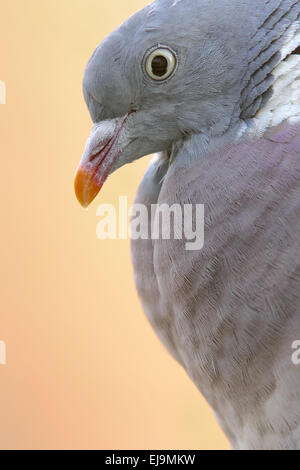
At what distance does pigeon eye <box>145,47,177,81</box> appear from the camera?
1.10m

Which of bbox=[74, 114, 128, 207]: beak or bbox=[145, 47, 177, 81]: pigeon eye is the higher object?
bbox=[145, 47, 177, 81]: pigeon eye

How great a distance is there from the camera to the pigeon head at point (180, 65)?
3.62 ft

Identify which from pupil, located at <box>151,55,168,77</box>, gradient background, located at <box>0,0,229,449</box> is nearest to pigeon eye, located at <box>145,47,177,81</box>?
pupil, located at <box>151,55,168,77</box>

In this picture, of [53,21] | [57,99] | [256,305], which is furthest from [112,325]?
[256,305]

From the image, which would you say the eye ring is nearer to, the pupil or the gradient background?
the pupil

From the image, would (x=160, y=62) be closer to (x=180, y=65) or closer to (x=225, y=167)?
(x=180, y=65)

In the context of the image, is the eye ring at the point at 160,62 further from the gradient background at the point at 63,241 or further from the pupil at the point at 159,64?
the gradient background at the point at 63,241

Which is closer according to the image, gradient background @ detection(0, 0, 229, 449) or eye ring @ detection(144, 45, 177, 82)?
eye ring @ detection(144, 45, 177, 82)

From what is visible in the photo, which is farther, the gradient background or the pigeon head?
the gradient background

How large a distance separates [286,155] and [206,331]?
0.31 m

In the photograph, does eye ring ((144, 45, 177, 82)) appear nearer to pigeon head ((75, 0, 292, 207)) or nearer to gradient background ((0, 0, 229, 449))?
pigeon head ((75, 0, 292, 207))

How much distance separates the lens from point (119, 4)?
2.76 meters

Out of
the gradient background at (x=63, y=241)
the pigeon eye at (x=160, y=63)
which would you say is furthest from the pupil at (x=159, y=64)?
the gradient background at (x=63, y=241)
